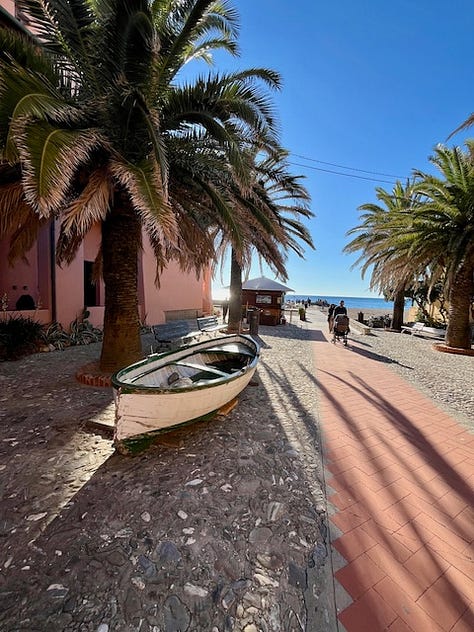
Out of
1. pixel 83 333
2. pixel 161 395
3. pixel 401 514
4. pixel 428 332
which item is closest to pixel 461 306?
pixel 428 332

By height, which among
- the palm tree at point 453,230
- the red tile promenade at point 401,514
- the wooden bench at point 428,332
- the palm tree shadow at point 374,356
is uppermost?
the palm tree at point 453,230

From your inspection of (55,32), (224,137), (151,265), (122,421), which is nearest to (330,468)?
(122,421)

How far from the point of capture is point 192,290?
18.0 metres

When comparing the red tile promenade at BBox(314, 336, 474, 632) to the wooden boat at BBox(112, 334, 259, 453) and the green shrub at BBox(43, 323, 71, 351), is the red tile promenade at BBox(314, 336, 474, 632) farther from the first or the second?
the green shrub at BBox(43, 323, 71, 351)

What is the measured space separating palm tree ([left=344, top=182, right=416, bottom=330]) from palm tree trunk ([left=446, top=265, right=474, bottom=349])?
182 cm

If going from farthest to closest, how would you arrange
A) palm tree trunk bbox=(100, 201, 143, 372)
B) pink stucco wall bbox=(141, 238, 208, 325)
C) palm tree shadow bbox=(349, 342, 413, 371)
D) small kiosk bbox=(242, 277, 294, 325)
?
small kiosk bbox=(242, 277, 294, 325) → pink stucco wall bbox=(141, 238, 208, 325) → palm tree shadow bbox=(349, 342, 413, 371) → palm tree trunk bbox=(100, 201, 143, 372)

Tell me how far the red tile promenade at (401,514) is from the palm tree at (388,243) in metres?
9.20

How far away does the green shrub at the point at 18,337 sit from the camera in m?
8.10

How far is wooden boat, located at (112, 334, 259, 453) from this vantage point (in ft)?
10.8

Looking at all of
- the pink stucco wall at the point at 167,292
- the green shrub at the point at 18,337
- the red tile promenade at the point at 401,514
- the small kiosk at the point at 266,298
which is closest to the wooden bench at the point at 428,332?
the small kiosk at the point at 266,298

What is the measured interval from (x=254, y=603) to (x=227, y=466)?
155 cm

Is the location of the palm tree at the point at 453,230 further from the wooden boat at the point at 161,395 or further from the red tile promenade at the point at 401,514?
the wooden boat at the point at 161,395

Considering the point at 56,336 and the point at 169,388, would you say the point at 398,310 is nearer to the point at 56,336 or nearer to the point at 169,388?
the point at 56,336

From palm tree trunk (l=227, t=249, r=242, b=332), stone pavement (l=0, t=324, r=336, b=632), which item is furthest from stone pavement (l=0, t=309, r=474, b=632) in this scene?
palm tree trunk (l=227, t=249, r=242, b=332)
